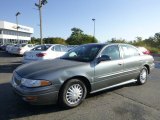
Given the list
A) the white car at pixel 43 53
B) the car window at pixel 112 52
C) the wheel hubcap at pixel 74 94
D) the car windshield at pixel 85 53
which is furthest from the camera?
the white car at pixel 43 53

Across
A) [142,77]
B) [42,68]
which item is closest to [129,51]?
[142,77]

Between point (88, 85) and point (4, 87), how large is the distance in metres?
3.03

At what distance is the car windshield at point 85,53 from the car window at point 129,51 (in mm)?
904

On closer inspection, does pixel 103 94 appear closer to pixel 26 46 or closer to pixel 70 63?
pixel 70 63

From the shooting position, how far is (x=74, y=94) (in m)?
5.29

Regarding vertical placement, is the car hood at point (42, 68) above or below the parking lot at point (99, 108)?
above

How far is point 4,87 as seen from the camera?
7.22 m

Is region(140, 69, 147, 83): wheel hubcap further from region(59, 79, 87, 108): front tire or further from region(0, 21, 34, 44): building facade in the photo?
region(0, 21, 34, 44): building facade

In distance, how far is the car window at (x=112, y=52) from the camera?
249 inches

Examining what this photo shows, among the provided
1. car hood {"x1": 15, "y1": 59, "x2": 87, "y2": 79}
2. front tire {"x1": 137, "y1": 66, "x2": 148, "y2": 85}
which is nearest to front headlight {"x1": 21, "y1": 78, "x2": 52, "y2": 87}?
car hood {"x1": 15, "y1": 59, "x2": 87, "y2": 79}

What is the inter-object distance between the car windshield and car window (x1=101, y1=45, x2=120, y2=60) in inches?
7.2

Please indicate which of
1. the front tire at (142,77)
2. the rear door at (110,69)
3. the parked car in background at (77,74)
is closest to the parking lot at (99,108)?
the parked car in background at (77,74)

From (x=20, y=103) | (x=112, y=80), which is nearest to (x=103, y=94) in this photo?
(x=112, y=80)

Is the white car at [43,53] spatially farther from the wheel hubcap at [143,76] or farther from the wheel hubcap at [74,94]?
the wheel hubcap at [74,94]
